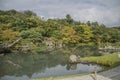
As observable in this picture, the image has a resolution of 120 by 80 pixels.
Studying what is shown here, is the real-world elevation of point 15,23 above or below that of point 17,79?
above

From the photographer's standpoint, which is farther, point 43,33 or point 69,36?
point 69,36

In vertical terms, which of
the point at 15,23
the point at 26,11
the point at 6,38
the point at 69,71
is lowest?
the point at 69,71

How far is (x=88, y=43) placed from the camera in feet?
119

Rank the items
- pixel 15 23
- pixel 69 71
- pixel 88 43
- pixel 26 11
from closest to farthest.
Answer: pixel 69 71 → pixel 15 23 → pixel 88 43 → pixel 26 11

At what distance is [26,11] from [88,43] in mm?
24573

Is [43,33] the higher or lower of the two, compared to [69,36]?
higher

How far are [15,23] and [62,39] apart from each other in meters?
8.11

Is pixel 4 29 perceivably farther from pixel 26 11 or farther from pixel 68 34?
pixel 26 11

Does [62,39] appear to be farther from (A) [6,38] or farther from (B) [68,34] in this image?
(A) [6,38]

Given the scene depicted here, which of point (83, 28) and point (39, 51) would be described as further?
point (83, 28)

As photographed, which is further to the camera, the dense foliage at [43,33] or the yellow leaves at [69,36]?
the yellow leaves at [69,36]

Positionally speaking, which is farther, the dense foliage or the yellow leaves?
the yellow leaves

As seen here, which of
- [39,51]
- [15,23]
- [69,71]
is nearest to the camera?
[69,71]

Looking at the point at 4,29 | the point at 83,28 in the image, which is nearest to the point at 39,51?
the point at 4,29
